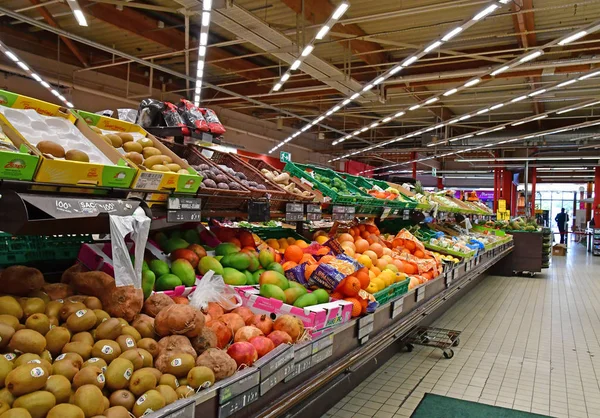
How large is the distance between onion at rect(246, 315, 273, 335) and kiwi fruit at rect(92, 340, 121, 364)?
2.31 feet

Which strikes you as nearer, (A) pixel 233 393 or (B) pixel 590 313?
(A) pixel 233 393

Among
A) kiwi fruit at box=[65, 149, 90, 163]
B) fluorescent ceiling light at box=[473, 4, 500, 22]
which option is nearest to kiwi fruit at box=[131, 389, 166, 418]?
kiwi fruit at box=[65, 149, 90, 163]

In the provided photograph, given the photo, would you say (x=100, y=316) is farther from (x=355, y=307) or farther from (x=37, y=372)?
(x=355, y=307)

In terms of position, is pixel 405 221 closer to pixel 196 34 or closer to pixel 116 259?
pixel 116 259

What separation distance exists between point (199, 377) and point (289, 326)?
621mm

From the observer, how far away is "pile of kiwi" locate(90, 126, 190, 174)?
2248 mm

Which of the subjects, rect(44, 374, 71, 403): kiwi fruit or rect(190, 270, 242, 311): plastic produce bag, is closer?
rect(44, 374, 71, 403): kiwi fruit

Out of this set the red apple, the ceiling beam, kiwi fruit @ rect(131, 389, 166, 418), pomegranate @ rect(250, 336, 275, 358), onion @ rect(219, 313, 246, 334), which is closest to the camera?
kiwi fruit @ rect(131, 389, 166, 418)

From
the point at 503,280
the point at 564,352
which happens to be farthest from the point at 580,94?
the point at 564,352

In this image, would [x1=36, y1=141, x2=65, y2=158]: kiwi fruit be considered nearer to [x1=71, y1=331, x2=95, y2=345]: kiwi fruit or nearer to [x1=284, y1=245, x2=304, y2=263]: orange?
[x1=71, y1=331, x2=95, y2=345]: kiwi fruit

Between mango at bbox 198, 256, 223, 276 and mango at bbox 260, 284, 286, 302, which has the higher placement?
mango at bbox 198, 256, 223, 276

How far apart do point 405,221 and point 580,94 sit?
25.5 ft

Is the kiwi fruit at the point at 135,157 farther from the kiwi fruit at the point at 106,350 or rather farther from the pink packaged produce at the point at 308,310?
the kiwi fruit at the point at 106,350

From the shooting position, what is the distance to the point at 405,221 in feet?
20.7
